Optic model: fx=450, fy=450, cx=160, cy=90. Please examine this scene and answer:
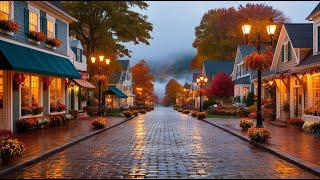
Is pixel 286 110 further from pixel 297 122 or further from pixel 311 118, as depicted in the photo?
pixel 311 118

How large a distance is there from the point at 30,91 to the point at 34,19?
3851 millimetres

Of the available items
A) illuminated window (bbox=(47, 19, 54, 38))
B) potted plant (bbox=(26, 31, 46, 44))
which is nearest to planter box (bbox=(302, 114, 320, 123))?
potted plant (bbox=(26, 31, 46, 44))

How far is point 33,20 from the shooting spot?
23719 mm

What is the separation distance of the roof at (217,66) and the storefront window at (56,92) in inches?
2092

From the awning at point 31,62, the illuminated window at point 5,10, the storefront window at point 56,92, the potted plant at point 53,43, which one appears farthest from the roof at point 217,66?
the illuminated window at point 5,10

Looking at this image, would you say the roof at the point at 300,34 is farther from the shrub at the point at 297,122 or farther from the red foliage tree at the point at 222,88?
the red foliage tree at the point at 222,88

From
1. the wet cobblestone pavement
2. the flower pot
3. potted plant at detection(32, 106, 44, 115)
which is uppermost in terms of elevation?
potted plant at detection(32, 106, 44, 115)

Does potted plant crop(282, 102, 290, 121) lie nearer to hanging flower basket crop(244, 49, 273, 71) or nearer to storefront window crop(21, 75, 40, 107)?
hanging flower basket crop(244, 49, 273, 71)

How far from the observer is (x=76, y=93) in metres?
41.1

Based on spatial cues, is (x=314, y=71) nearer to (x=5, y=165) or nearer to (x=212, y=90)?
(x=5, y=165)

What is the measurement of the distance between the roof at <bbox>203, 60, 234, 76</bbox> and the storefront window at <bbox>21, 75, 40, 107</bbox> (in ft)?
190

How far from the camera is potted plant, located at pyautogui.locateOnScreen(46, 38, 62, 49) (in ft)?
84.4

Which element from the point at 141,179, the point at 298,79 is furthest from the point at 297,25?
the point at 141,179

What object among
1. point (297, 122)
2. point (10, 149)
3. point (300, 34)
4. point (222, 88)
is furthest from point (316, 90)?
point (222, 88)
